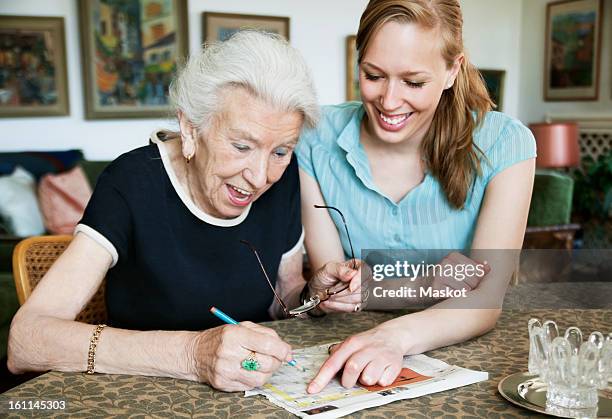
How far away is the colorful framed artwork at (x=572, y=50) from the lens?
18.1 feet

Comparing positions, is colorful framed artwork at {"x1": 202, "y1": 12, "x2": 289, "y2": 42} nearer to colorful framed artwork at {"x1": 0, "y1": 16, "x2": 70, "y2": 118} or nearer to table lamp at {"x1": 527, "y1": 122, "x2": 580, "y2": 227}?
colorful framed artwork at {"x1": 0, "y1": 16, "x2": 70, "y2": 118}

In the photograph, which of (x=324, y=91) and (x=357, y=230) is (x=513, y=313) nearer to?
(x=357, y=230)

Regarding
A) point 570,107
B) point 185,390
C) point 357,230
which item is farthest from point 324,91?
point 185,390

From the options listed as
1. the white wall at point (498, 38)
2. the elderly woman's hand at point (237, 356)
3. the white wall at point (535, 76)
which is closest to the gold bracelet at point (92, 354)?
the elderly woman's hand at point (237, 356)

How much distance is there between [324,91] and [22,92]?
2.36 metres

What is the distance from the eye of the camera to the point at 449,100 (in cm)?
171

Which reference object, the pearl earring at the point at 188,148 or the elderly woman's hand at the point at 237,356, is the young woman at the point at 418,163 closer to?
the elderly woman's hand at the point at 237,356

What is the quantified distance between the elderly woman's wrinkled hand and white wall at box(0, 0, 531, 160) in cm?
407

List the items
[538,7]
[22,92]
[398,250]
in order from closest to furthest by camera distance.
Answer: [398,250] → [22,92] → [538,7]

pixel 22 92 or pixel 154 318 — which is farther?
pixel 22 92

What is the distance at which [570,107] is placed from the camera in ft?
19.0

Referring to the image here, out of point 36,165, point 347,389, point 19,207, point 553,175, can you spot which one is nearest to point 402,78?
point 347,389

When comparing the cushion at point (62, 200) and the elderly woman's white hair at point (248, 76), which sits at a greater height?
the elderly woman's white hair at point (248, 76)

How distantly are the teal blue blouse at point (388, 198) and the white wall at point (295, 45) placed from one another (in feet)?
11.3
